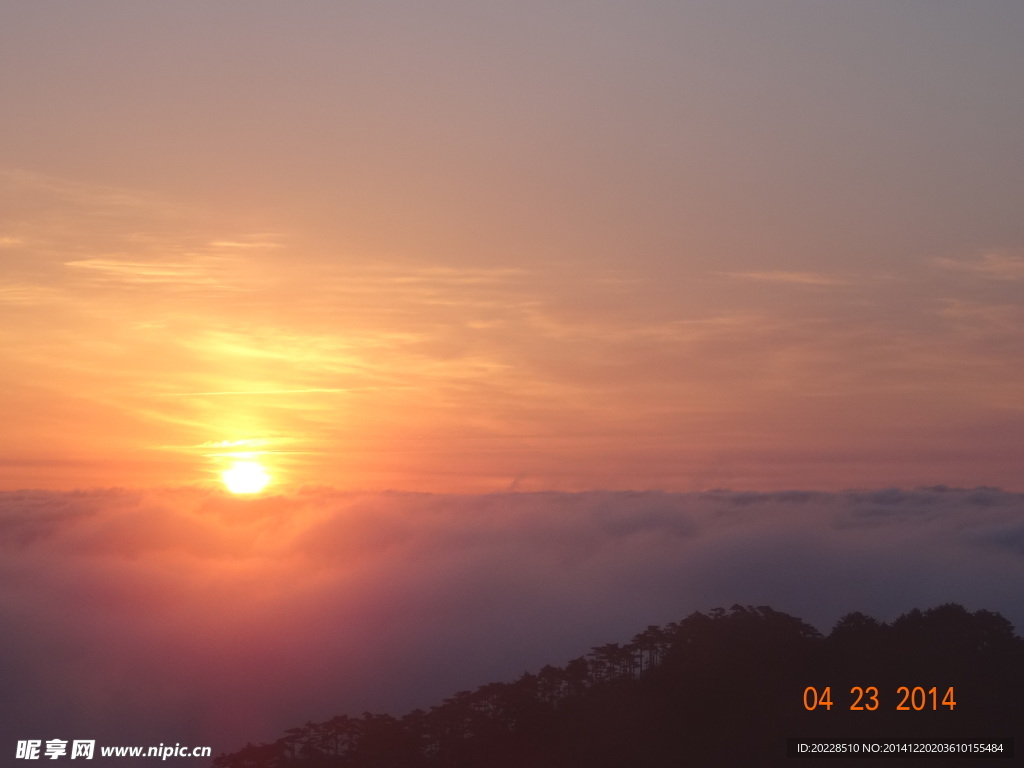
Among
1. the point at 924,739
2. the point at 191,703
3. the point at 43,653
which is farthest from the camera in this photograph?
the point at 43,653

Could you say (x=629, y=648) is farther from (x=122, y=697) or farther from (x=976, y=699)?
(x=122, y=697)

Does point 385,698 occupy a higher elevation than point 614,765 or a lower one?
higher

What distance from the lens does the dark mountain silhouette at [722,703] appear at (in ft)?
178

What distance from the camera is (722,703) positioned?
59031 millimetres

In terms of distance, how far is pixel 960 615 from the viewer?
211 feet

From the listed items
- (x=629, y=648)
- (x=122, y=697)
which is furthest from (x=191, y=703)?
(x=629, y=648)

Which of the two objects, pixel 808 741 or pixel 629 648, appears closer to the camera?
pixel 808 741

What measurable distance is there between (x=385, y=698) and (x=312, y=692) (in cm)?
1226

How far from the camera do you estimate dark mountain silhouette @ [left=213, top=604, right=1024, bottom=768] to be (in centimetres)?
5412

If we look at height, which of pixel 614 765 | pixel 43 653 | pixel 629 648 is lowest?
pixel 614 765

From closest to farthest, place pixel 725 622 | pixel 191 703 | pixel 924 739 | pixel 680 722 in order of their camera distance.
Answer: pixel 924 739 < pixel 680 722 < pixel 725 622 < pixel 191 703

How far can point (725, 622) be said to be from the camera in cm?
7025

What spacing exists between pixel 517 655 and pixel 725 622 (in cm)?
11611
